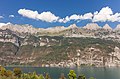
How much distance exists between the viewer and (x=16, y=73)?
138 meters

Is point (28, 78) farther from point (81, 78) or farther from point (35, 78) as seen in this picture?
point (81, 78)

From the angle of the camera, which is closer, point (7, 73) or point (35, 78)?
point (7, 73)

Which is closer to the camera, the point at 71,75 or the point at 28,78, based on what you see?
the point at 71,75

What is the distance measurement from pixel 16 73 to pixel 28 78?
6.76 metres

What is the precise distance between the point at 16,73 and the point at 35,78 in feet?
34.8

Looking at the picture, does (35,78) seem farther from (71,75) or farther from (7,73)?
(71,75)

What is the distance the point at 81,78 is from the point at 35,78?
1250 inches

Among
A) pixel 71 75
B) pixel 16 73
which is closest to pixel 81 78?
pixel 71 75

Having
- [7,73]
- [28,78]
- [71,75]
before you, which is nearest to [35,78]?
[28,78]

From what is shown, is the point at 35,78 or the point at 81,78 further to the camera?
the point at 35,78

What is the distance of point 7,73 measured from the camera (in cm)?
11600

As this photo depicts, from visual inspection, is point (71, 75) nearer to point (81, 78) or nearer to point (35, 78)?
point (81, 78)

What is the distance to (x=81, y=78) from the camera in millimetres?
111938

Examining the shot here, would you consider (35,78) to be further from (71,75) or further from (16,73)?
(71,75)
